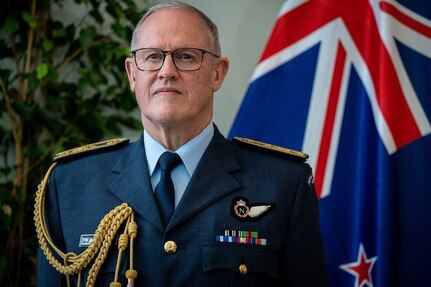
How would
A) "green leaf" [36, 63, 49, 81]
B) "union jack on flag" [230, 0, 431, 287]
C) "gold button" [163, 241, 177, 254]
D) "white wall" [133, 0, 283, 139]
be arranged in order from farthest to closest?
1. "white wall" [133, 0, 283, 139]
2. "green leaf" [36, 63, 49, 81]
3. "union jack on flag" [230, 0, 431, 287]
4. "gold button" [163, 241, 177, 254]

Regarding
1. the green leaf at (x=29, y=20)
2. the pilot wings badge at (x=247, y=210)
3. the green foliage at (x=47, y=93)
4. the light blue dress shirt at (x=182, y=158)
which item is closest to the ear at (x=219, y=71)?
the light blue dress shirt at (x=182, y=158)

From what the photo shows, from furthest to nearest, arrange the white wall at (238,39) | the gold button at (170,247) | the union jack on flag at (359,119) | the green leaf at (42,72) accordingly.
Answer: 1. the white wall at (238,39)
2. the green leaf at (42,72)
3. the union jack on flag at (359,119)
4. the gold button at (170,247)

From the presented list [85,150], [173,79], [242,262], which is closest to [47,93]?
[85,150]

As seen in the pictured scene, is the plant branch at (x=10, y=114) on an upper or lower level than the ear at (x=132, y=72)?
upper

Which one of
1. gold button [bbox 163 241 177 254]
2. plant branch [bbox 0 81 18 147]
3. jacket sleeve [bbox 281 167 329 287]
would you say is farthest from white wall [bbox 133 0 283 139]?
gold button [bbox 163 241 177 254]

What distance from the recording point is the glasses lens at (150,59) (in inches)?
42.6

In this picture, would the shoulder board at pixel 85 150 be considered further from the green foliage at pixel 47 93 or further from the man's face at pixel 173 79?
the green foliage at pixel 47 93

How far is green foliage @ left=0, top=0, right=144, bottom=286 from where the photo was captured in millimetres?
1972

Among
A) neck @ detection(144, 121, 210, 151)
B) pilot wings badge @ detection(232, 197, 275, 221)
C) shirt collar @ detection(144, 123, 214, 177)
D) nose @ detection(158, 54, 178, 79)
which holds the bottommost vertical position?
pilot wings badge @ detection(232, 197, 275, 221)

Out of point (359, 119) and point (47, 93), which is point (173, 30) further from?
point (47, 93)

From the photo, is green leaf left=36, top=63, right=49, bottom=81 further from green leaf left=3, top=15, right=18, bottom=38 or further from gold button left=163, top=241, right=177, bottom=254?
gold button left=163, top=241, right=177, bottom=254

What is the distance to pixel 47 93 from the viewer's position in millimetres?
2113

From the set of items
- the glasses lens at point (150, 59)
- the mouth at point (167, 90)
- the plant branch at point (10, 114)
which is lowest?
the mouth at point (167, 90)

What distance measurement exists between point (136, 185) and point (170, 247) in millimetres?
152
